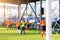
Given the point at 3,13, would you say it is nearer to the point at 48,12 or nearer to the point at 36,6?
the point at 36,6

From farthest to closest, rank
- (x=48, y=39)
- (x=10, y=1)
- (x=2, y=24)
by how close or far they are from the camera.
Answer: (x=2, y=24) < (x=10, y=1) < (x=48, y=39)

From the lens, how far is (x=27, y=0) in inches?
1394

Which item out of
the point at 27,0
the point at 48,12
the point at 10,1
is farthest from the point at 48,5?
the point at 10,1

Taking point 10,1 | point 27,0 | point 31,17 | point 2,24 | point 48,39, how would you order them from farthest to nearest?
point 2,24 → point 31,17 → point 10,1 → point 27,0 → point 48,39

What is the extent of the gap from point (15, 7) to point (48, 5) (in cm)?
3928

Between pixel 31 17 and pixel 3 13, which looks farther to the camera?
pixel 3 13

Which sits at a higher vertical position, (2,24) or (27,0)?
(27,0)

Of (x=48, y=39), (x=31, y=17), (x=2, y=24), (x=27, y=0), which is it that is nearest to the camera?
(x=48, y=39)

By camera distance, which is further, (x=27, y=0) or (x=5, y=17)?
(x=5, y=17)

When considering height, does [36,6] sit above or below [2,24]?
above

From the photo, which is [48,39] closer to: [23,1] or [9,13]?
[23,1]

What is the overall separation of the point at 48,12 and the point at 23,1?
3052cm

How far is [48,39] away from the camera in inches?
233

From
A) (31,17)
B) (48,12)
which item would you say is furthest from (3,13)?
(48,12)
